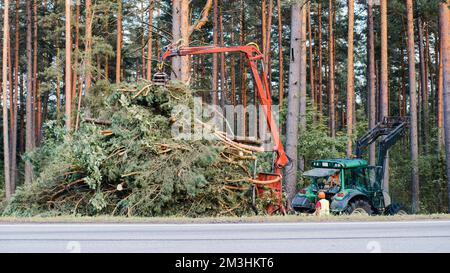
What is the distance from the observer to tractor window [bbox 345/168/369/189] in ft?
49.1

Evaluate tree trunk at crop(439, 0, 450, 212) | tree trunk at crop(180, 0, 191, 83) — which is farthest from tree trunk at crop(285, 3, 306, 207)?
tree trunk at crop(439, 0, 450, 212)

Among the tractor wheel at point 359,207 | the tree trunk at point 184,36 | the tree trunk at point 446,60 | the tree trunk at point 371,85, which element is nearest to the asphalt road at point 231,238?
the tractor wheel at point 359,207

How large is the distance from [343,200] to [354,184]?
4.65ft

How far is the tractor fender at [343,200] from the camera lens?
13.7 meters

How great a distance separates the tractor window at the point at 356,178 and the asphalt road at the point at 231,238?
7.34 meters

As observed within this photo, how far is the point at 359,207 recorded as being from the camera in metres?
14.4

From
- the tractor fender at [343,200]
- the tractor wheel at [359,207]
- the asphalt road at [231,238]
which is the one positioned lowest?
the tractor wheel at [359,207]

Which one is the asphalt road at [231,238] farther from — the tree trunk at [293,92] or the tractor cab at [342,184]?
the tree trunk at [293,92]

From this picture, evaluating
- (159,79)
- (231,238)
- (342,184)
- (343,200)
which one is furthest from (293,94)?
(231,238)

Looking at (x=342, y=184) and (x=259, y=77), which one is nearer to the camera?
Answer: (x=259, y=77)

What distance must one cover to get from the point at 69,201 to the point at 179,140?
330cm

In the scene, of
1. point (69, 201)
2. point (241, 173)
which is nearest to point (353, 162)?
point (241, 173)

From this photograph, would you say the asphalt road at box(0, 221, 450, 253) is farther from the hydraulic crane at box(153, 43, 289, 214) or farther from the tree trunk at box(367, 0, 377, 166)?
the tree trunk at box(367, 0, 377, 166)

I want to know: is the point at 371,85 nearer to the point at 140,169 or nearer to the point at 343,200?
the point at 343,200
